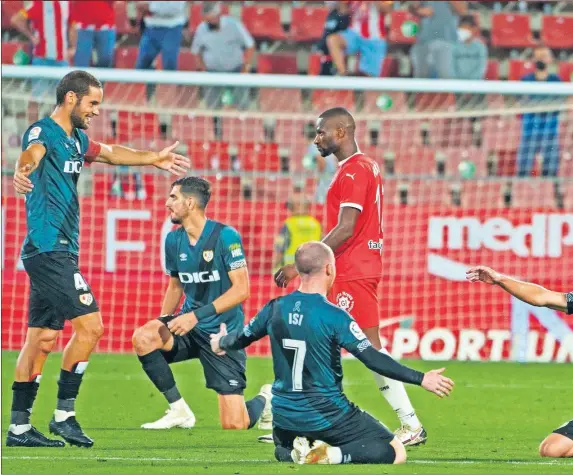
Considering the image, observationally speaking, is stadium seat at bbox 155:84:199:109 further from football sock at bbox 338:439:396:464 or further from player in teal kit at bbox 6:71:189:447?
football sock at bbox 338:439:396:464

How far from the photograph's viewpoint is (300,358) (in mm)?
6352

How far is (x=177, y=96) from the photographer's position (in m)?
15.7

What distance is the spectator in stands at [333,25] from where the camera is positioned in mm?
16969

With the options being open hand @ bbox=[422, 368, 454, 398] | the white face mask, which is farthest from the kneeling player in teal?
the white face mask

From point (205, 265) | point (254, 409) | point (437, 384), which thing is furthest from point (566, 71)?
point (437, 384)

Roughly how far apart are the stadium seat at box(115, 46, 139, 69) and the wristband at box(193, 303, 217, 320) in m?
9.31

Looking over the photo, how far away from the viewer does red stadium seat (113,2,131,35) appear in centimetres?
1761

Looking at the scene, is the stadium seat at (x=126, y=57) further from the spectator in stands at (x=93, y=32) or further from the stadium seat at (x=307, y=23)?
the stadium seat at (x=307, y=23)

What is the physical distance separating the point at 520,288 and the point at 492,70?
38.7ft

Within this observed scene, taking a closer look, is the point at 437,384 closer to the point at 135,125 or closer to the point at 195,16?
the point at 135,125

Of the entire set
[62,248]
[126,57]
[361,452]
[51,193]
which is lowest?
[361,452]

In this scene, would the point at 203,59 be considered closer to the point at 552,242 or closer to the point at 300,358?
the point at 552,242

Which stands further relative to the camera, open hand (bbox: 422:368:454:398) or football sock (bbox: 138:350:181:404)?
football sock (bbox: 138:350:181:404)

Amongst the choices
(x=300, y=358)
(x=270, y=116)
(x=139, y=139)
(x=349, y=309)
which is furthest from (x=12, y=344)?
(x=300, y=358)
